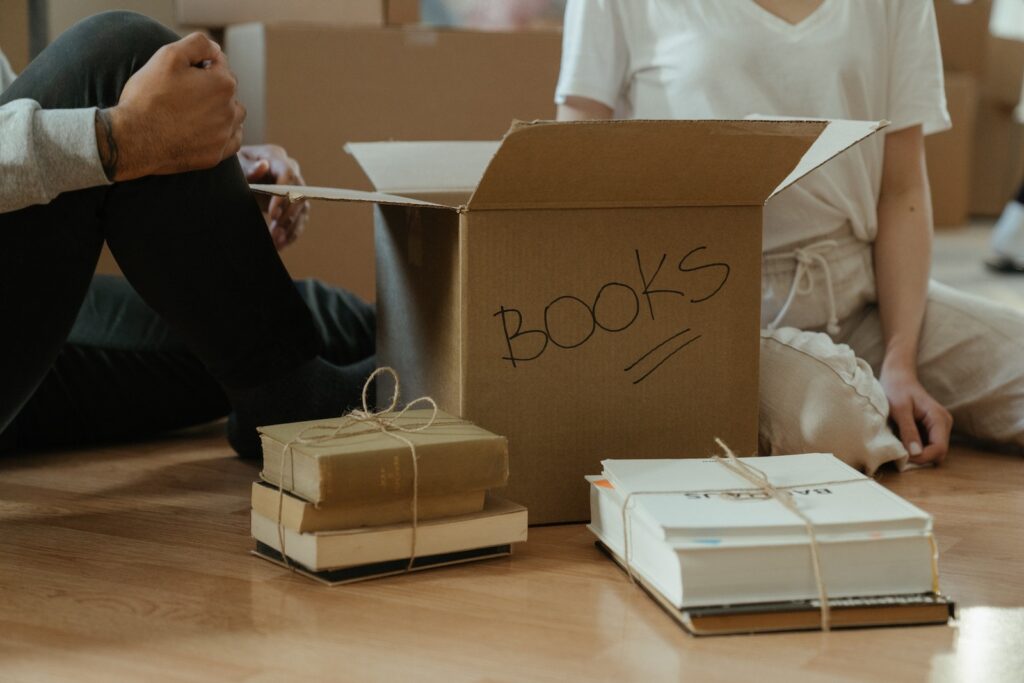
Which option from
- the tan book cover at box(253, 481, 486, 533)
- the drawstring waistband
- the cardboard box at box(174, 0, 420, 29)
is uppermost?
the cardboard box at box(174, 0, 420, 29)

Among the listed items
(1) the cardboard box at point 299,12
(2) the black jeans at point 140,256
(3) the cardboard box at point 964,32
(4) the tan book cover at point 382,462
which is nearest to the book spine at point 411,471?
(4) the tan book cover at point 382,462

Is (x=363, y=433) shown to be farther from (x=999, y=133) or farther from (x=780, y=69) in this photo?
(x=999, y=133)

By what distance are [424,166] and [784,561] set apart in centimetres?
56

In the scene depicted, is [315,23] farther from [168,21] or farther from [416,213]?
[416,213]

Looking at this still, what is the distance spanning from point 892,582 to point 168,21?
1.49 metres

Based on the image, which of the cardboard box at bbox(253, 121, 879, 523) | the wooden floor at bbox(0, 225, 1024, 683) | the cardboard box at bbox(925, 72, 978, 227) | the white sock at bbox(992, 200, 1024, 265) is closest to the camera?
the wooden floor at bbox(0, 225, 1024, 683)

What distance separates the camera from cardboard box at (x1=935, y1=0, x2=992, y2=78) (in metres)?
4.23

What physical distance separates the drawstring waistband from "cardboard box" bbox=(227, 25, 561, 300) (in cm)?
71

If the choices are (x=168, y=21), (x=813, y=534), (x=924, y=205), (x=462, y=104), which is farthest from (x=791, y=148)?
(x=168, y=21)

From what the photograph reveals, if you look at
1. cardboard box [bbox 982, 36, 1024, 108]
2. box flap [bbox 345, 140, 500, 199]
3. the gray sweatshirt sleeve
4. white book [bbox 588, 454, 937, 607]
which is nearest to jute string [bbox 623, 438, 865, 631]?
white book [bbox 588, 454, 937, 607]

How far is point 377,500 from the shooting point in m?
0.86

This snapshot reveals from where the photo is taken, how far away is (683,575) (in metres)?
0.77

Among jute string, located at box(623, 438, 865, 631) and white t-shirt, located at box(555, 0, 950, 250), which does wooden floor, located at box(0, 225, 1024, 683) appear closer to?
jute string, located at box(623, 438, 865, 631)

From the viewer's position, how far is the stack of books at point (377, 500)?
85 centimetres
